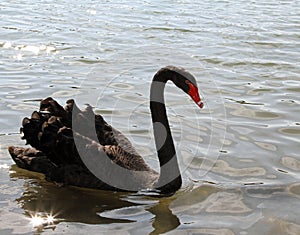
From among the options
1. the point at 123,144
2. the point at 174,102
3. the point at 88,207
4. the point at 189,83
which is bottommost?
the point at 88,207

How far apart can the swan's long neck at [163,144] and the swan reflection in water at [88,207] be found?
0.43ft

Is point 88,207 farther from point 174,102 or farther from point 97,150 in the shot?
point 174,102

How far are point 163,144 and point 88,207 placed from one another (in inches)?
31.0

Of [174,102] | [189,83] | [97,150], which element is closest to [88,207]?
[97,150]

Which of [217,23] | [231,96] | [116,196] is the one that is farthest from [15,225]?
[217,23]

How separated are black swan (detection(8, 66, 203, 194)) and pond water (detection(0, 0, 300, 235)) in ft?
0.41

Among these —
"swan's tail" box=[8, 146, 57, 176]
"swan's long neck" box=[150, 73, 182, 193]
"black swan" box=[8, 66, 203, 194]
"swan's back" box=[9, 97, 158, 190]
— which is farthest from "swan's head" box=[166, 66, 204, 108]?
"swan's tail" box=[8, 146, 57, 176]

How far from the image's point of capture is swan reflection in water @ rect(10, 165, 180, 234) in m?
4.23

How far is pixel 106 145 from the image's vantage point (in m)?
4.86

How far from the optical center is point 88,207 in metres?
4.48

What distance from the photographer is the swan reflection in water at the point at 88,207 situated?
423cm

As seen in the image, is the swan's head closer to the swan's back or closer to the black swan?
the black swan

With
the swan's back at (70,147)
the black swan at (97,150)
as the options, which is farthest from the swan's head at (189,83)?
the swan's back at (70,147)

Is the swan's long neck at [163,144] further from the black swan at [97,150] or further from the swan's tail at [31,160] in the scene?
the swan's tail at [31,160]
